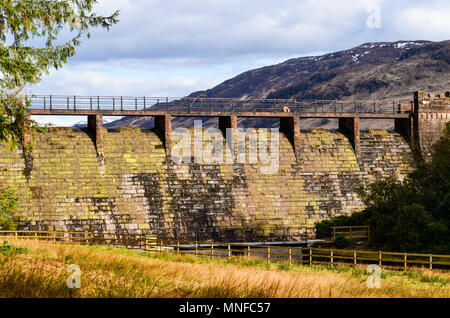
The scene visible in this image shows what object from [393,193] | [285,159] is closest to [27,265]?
[393,193]

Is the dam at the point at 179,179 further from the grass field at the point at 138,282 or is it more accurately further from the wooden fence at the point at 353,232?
the grass field at the point at 138,282

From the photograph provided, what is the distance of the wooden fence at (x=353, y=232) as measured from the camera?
1443 inches

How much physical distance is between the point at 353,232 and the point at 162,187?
45.7 ft

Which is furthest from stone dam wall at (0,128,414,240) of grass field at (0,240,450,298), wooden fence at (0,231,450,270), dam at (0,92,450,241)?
grass field at (0,240,450,298)

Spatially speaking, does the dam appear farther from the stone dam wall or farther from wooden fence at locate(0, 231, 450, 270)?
wooden fence at locate(0, 231, 450, 270)

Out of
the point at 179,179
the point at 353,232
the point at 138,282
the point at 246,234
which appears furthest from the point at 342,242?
the point at 138,282

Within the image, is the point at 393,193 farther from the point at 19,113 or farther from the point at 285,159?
the point at 19,113

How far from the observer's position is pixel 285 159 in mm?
47031

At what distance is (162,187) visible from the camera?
42.6 meters

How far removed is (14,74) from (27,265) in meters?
5.29

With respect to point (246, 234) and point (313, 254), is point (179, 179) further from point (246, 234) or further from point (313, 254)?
point (313, 254)

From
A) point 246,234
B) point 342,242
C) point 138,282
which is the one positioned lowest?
point 246,234

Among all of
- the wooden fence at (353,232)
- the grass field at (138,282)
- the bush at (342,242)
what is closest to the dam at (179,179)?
the wooden fence at (353,232)

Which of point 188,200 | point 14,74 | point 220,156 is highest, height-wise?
point 14,74
